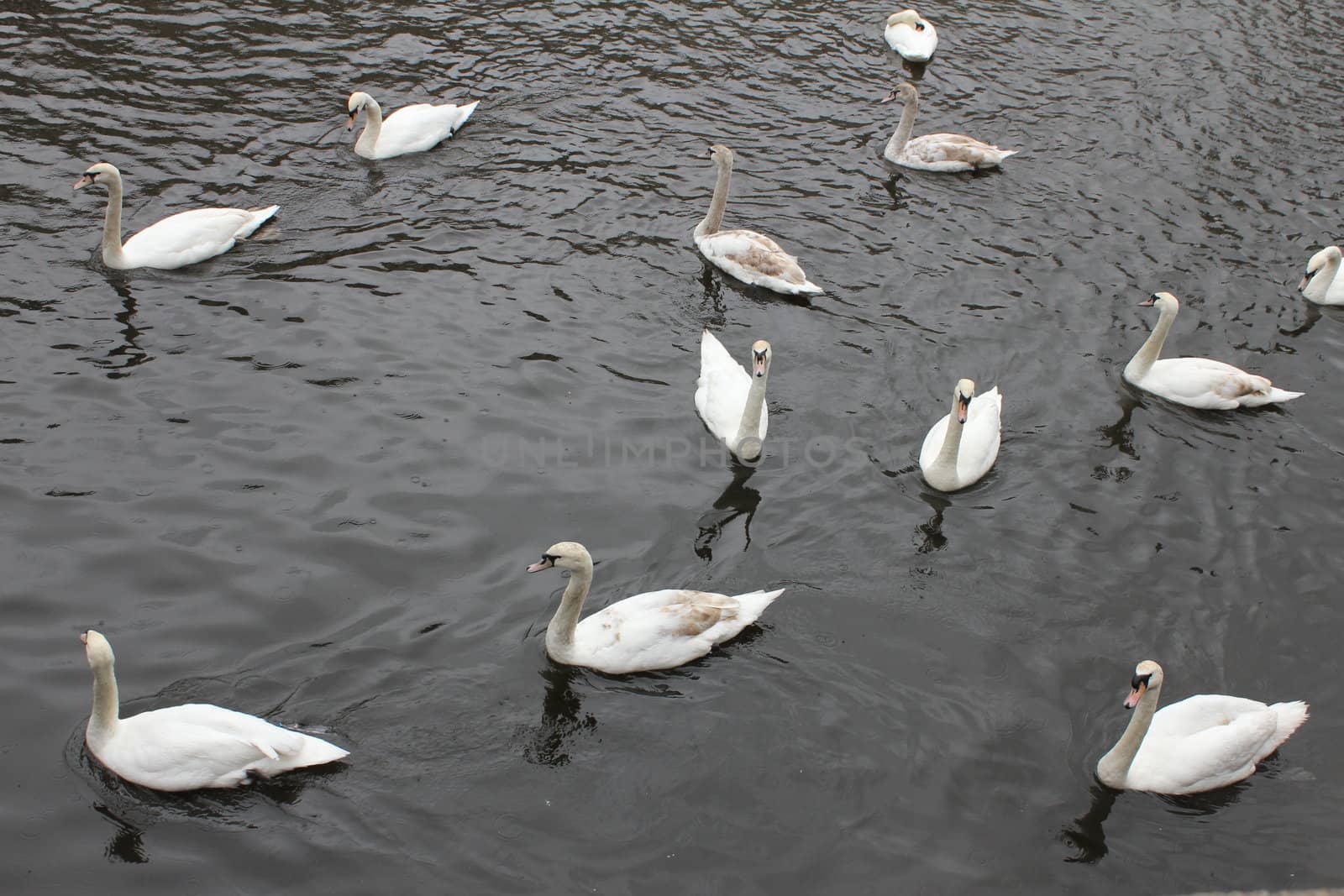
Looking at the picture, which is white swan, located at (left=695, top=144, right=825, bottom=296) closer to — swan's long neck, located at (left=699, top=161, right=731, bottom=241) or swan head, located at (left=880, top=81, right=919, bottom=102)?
swan's long neck, located at (left=699, top=161, right=731, bottom=241)

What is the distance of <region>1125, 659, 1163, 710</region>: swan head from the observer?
8828 mm

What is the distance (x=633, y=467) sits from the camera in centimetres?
1226

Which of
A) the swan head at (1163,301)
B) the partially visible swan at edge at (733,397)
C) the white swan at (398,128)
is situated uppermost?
the white swan at (398,128)

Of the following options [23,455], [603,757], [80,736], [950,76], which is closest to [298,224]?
[23,455]

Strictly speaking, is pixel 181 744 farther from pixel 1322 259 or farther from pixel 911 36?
pixel 911 36

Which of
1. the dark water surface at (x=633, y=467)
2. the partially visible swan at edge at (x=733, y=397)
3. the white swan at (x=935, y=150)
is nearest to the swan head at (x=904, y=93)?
the white swan at (x=935, y=150)

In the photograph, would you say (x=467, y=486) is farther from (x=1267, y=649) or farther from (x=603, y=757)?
(x=1267, y=649)

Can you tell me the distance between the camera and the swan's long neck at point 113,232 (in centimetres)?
1416

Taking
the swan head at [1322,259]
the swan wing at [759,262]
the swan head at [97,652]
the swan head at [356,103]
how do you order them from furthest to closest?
the swan head at [356,103], the swan head at [1322,259], the swan wing at [759,262], the swan head at [97,652]

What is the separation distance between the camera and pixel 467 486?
461 inches

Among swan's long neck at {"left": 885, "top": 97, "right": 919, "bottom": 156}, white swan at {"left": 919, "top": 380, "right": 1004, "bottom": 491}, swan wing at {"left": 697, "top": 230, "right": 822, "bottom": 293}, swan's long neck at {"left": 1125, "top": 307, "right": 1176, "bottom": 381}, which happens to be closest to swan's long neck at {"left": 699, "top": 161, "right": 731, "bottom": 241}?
swan wing at {"left": 697, "top": 230, "right": 822, "bottom": 293}

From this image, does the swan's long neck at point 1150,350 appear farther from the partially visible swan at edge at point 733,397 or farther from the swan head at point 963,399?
the partially visible swan at edge at point 733,397

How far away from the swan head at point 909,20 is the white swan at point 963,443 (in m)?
11.3

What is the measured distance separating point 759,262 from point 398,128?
5.72 m
